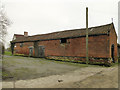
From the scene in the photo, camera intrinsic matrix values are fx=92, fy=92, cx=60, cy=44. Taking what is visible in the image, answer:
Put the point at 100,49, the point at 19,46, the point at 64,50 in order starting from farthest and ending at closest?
the point at 19,46
the point at 64,50
the point at 100,49

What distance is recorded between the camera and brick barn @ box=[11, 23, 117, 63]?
1324 cm

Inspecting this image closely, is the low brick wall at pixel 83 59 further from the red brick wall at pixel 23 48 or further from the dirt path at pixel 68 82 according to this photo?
the red brick wall at pixel 23 48

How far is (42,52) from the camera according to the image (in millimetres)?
21359

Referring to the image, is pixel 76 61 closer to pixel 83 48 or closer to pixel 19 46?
pixel 83 48

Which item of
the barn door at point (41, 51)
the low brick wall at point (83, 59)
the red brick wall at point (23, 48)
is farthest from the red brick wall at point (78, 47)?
the red brick wall at point (23, 48)

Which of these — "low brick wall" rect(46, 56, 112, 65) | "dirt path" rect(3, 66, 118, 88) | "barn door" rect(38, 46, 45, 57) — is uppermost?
"barn door" rect(38, 46, 45, 57)

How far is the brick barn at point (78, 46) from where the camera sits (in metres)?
13.2

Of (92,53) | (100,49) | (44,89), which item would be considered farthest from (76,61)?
(44,89)

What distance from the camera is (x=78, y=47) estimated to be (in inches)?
623

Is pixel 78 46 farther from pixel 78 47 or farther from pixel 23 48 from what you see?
pixel 23 48

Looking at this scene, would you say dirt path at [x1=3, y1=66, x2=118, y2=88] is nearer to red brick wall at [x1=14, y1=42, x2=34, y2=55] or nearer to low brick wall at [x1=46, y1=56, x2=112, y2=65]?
low brick wall at [x1=46, y1=56, x2=112, y2=65]

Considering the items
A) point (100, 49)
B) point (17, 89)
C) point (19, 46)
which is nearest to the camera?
point (17, 89)

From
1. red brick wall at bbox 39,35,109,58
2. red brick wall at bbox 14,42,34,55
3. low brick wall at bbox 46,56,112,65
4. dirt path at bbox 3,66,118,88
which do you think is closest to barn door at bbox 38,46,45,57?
red brick wall at bbox 39,35,109,58

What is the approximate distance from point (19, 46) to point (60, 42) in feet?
48.8
